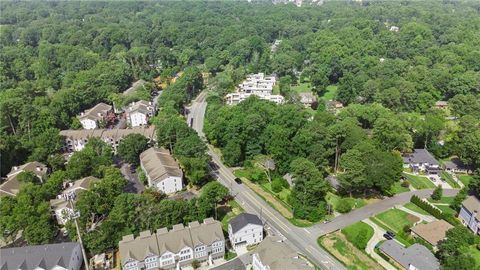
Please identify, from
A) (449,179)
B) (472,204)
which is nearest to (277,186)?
(472,204)

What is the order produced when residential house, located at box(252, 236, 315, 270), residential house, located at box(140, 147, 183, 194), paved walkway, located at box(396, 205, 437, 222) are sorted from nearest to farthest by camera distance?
residential house, located at box(252, 236, 315, 270), paved walkway, located at box(396, 205, 437, 222), residential house, located at box(140, 147, 183, 194)

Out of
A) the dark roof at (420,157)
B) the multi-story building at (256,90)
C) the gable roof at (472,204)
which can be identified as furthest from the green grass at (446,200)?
the multi-story building at (256,90)

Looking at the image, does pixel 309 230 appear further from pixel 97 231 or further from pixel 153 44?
pixel 153 44

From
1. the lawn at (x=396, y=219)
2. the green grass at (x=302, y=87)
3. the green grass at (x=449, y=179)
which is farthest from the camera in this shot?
the green grass at (x=302, y=87)

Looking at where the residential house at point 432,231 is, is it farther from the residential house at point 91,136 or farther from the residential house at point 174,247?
the residential house at point 91,136

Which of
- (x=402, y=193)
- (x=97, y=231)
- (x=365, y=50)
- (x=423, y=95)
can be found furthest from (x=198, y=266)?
(x=365, y=50)

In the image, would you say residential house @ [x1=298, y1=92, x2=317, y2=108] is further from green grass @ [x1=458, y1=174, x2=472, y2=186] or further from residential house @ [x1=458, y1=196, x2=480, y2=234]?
residential house @ [x1=458, y1=196, x2=480, y2=234]

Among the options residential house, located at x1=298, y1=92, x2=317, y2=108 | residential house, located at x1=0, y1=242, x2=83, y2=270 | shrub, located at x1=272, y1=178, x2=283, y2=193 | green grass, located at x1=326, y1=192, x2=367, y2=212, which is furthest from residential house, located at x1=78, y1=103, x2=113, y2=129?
green grass, located at x1=326, y1=192, x2=367, y2=212
